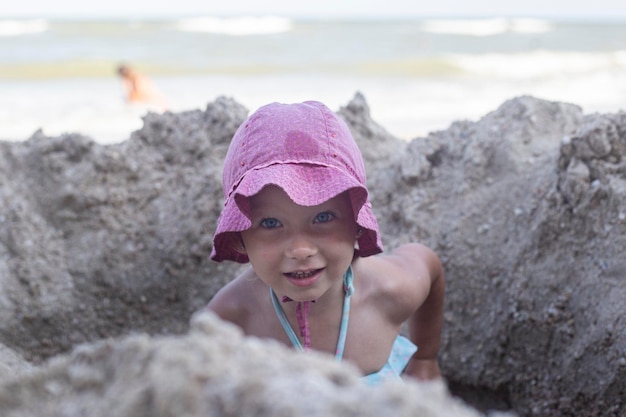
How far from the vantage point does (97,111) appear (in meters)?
6.62

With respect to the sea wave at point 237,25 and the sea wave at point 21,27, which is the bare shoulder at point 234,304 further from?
the sea wave at point 21,27

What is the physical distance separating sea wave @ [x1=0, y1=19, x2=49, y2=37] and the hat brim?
14480 millimetres

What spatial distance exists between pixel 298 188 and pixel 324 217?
4.4 inches

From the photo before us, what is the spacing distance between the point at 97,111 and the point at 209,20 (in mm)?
12538

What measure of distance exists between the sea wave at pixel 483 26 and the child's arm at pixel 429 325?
1355cm

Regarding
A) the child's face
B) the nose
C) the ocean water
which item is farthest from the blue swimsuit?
the ocean water

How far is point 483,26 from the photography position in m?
17.5

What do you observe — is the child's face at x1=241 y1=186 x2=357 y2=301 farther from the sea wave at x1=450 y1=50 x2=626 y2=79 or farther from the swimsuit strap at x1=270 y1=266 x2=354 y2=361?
the sea wave at x1=450 y1=50 x2=626 y2=79

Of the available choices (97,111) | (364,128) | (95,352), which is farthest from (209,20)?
(95,352)

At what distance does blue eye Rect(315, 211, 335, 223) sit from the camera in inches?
59.0

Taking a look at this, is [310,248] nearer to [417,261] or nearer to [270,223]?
[270,223]

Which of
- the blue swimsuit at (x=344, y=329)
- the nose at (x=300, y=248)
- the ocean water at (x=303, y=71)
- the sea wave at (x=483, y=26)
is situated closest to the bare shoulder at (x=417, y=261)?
the blue swimsuit at (x=344, y=329)

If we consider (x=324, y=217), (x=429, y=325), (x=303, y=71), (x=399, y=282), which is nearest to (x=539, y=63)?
(x=303, y=71)

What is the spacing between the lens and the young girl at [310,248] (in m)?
1.46
